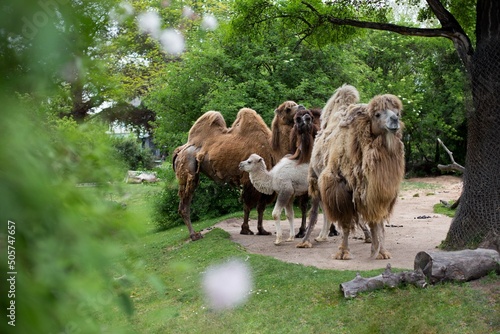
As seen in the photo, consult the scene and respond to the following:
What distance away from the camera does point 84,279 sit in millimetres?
951

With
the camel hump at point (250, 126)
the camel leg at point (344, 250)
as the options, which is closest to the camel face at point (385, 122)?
the camel leg at point (344, 250)

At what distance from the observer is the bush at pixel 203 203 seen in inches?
619

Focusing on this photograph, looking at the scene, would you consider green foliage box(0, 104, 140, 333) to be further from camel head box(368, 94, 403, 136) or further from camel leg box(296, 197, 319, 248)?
camel leg box(296, 197, 319, 248)

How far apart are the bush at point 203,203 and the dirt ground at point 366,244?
200 cm

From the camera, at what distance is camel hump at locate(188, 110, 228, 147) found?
1168 centimetres

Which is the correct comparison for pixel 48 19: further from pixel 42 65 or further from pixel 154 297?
pixel 154 297

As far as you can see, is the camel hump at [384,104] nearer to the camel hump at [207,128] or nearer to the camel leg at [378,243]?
the camel leg at [378,243]

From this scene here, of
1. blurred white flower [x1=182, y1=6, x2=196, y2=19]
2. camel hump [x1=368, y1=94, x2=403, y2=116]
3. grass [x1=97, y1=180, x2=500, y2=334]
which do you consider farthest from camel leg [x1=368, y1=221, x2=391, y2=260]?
blurred white flower [x1=182, y1=6, x2=196, y2=19]

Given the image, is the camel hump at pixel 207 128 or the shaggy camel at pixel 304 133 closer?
the shaggy camel at pixel 304 133

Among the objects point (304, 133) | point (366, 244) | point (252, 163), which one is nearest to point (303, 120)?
point (304, 133)

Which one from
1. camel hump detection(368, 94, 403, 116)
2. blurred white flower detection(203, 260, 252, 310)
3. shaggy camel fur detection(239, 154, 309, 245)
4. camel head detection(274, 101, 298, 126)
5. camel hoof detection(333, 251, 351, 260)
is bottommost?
blurred white flower detection(203, 260, 252, 310)

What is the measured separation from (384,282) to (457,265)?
846 mm

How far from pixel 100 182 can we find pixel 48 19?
0.43 metres

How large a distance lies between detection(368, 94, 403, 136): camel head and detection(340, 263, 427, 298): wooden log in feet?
6.44
